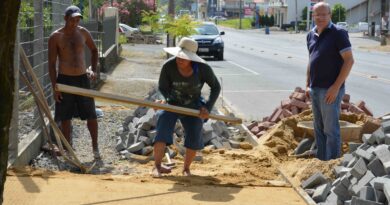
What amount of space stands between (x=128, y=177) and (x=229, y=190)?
110 centimetres

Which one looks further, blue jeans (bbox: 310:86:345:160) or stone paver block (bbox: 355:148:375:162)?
blue jeans (bbox: 310:86:345:160)

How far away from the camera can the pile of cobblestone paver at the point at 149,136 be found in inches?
359

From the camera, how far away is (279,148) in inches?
366

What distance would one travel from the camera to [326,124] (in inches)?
303

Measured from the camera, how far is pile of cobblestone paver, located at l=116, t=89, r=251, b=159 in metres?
9.12

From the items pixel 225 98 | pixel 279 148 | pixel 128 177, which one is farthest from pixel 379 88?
pixel 128 177

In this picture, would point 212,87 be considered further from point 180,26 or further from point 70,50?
point 180,26

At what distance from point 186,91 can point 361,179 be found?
6.90ft

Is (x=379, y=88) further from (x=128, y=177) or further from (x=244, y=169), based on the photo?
(x=128, y=177)

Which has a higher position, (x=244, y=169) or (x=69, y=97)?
(x=69, y=97)

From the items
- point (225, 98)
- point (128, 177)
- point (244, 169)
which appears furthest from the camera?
point (225, 98)

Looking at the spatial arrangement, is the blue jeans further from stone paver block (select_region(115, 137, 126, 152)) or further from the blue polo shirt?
stone paver block (select_region(115, 137, 126, 152))

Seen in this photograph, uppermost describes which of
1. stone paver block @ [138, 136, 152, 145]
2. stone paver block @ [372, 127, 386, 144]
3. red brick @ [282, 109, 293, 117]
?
stone paver block @ [372, 127, 386, 144]

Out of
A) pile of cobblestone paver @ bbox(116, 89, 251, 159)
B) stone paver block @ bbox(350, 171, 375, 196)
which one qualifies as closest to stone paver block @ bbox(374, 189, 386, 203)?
stone paver block @ bbox(350, 171, 375, 196)
